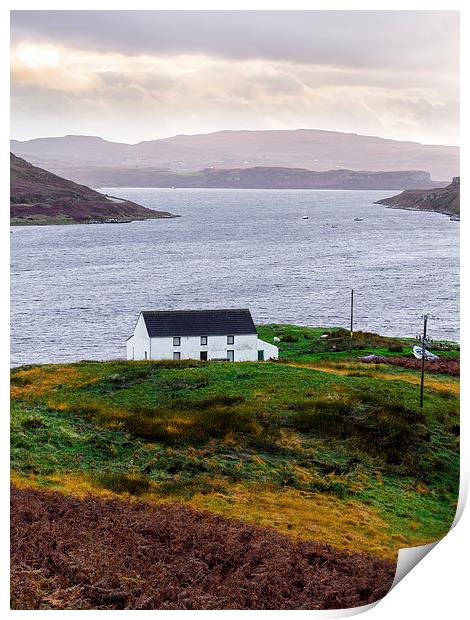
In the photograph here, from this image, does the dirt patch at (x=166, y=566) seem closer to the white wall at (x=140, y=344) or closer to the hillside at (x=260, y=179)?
the hillside at (x=260, y=179)

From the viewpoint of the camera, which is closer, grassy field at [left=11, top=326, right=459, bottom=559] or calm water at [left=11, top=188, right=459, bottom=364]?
grassy field at [left=11, top=326, right=459, bottom=559]

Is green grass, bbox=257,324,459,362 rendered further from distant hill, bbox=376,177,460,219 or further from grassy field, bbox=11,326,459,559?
grassy field, bbox=11,326,459,559

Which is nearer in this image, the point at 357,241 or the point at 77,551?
the point at 77,551

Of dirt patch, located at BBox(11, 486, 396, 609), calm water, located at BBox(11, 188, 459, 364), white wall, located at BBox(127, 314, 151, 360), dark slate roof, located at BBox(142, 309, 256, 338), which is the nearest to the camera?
dirt patch, located at BBox(11, 486, 396, 609)

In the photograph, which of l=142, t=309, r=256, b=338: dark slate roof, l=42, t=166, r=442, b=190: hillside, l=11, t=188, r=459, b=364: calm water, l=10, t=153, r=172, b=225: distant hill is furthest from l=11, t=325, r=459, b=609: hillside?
l=42, t=166, r=442, b=190: hillside

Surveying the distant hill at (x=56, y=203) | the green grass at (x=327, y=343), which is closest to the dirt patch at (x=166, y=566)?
the distant hill at (x=56, y=203)

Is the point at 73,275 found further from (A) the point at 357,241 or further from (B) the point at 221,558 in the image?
(B) the point at 221,558

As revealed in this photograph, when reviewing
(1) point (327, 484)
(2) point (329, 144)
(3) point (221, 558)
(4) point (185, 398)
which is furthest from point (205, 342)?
(3) point (221, 558)
